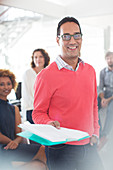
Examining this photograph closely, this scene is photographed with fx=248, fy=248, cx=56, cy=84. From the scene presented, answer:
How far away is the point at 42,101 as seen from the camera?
4.13ft

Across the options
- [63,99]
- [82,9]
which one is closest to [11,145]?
[63,99]

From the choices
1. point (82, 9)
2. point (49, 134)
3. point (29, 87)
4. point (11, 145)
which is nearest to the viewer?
point (49, 134)

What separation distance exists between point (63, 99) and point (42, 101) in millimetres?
107

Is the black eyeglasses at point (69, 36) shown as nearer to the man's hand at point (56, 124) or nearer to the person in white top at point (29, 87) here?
the man's hand at point (56, 124)

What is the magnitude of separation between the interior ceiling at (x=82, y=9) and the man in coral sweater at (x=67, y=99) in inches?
97.9

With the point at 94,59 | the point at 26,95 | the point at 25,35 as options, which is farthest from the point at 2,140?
the point at 94,59

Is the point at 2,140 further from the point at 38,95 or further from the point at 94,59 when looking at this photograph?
the point at 94,59

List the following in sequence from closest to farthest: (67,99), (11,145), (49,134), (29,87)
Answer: (49,134) → (67,99) → (11,145) → (29,87)

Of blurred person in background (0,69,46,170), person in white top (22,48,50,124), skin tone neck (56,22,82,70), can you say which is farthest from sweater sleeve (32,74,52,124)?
person in white top (22,48,50,124)

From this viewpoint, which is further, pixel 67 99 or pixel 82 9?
pixel 82 9

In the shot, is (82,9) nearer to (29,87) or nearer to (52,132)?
(29,87)

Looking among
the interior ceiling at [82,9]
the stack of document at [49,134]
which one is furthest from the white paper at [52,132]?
the interior ceiling at [82,9]

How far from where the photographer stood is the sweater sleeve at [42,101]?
4.09 feet

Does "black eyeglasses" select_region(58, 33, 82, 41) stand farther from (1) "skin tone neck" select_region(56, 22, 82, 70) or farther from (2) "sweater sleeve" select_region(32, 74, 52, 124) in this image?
(2) "sweater sleeve" select_region(32, 74, 52, 124)
